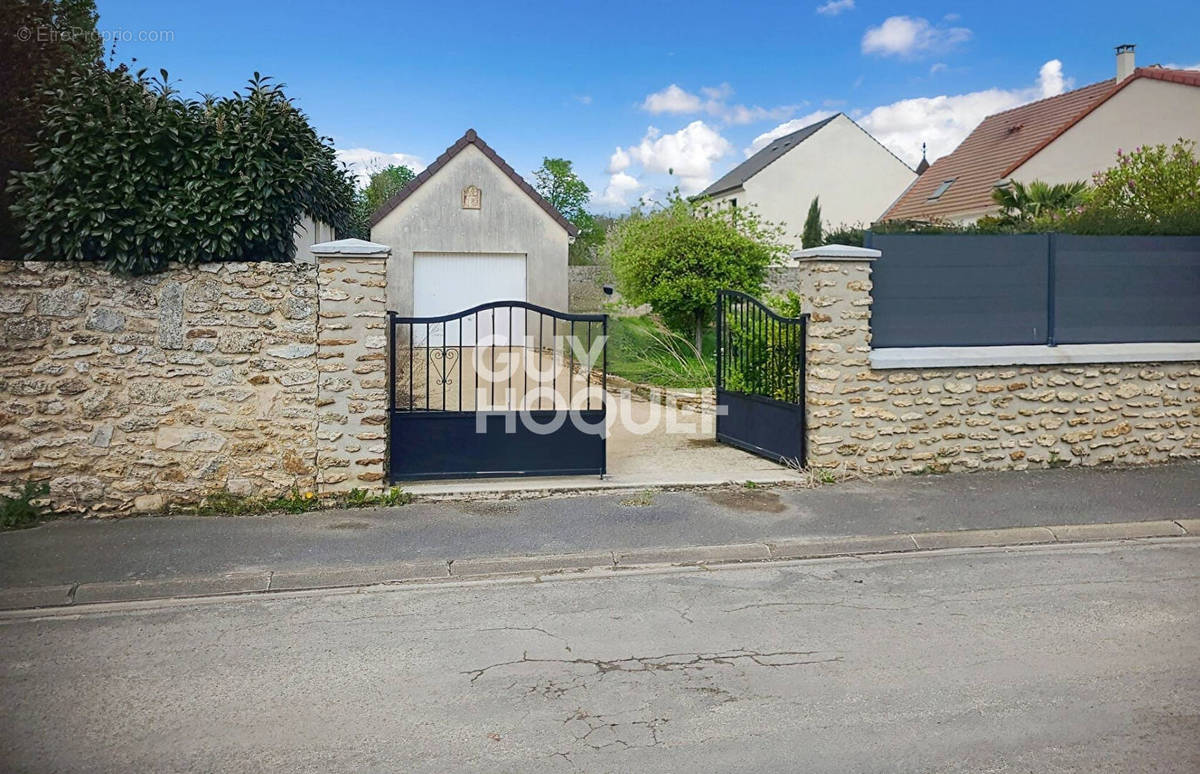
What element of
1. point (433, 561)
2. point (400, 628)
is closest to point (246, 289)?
point (433, 561)

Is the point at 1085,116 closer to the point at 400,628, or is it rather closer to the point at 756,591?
the point at 756,591

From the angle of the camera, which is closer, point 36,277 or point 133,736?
point 133,736

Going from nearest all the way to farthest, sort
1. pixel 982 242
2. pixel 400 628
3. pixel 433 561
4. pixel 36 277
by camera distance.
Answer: pixel 400 628, pixel 433 561, pixel 36 277, pixel 982 242

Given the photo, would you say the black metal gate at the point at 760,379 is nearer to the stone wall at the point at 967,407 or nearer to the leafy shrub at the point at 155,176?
the stone wall at the point at 967,407

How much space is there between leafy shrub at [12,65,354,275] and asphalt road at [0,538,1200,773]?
3186 mm

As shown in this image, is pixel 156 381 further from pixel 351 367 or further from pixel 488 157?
pixel 488 157

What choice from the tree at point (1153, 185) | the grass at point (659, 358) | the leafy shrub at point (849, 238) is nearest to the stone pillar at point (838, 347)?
the leafy shrub at point (849, 238)

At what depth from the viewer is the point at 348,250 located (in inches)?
325

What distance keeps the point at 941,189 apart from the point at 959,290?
24040 millimetres

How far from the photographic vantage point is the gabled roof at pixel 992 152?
91.9ft

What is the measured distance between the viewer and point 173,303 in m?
8.15

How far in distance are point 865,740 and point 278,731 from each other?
2474mm

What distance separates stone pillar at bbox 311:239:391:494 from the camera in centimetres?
834

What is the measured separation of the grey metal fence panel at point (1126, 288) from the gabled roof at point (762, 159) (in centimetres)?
2815
